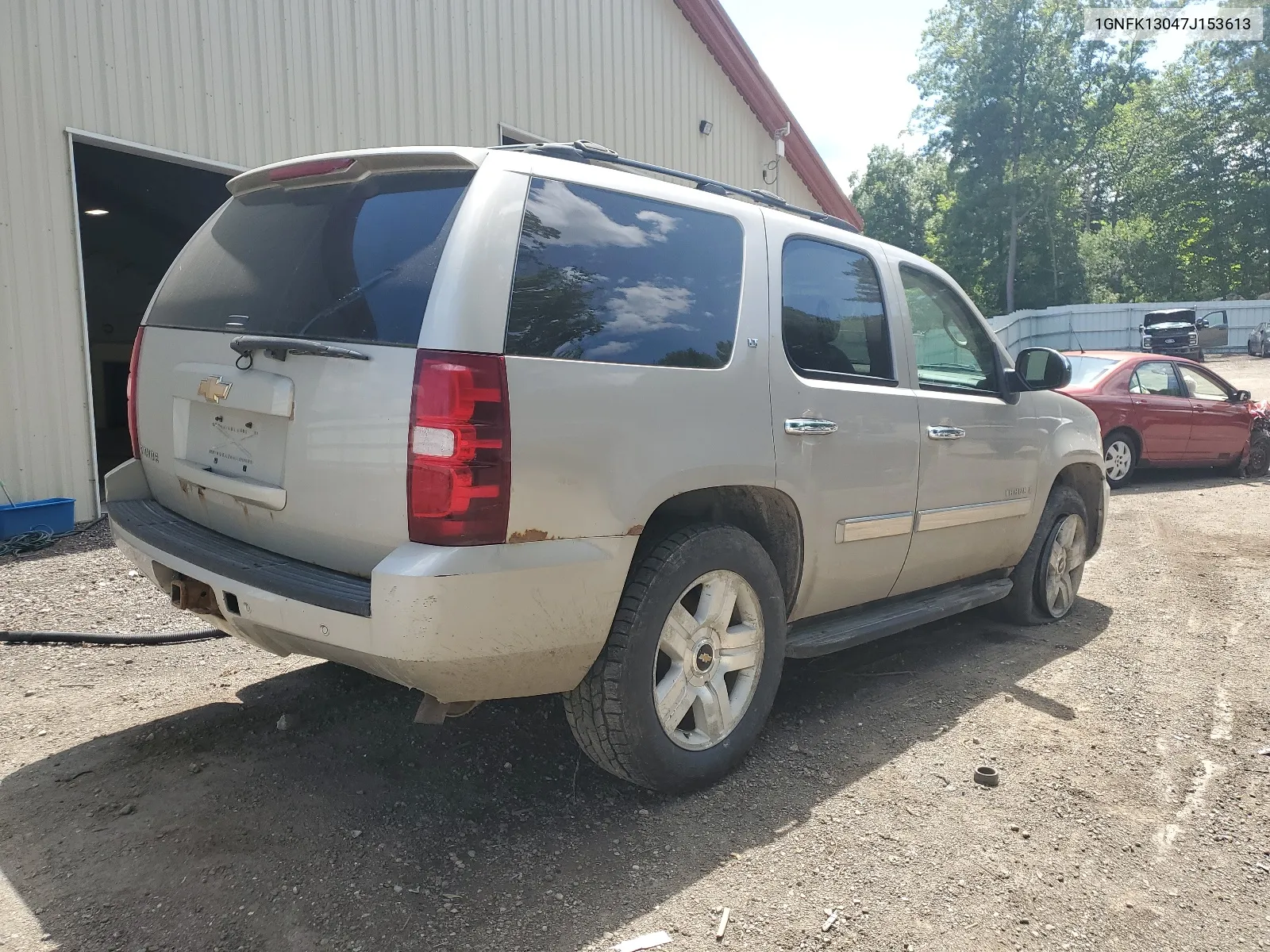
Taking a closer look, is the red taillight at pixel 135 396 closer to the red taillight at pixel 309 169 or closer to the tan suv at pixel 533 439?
the tan suv at pixel 533 439

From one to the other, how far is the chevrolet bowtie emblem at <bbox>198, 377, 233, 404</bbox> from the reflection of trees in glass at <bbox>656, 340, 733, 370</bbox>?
1.33 meters

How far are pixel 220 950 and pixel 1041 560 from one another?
434cm

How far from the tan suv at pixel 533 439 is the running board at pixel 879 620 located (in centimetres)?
3

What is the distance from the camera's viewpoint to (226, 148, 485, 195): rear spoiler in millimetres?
2672

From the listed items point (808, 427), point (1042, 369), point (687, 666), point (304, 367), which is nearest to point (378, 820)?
point (687, 666)

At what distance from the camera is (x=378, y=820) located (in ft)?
9.50

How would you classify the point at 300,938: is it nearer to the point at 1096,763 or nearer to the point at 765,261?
the point at 765,261

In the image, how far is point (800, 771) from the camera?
3322 mm

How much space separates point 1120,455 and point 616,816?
30.8ft

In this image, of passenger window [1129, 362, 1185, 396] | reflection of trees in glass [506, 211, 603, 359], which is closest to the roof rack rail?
reflection of trees in glass [506, 211, 603, 359]

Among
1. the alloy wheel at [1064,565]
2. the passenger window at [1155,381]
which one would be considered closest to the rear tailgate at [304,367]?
the alloy wheel at [1064,565]

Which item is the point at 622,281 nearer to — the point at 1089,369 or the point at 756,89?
the point at 1089,369

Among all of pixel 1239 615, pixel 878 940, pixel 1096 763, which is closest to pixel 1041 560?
pixel 1239 615

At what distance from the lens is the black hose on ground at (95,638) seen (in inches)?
171
